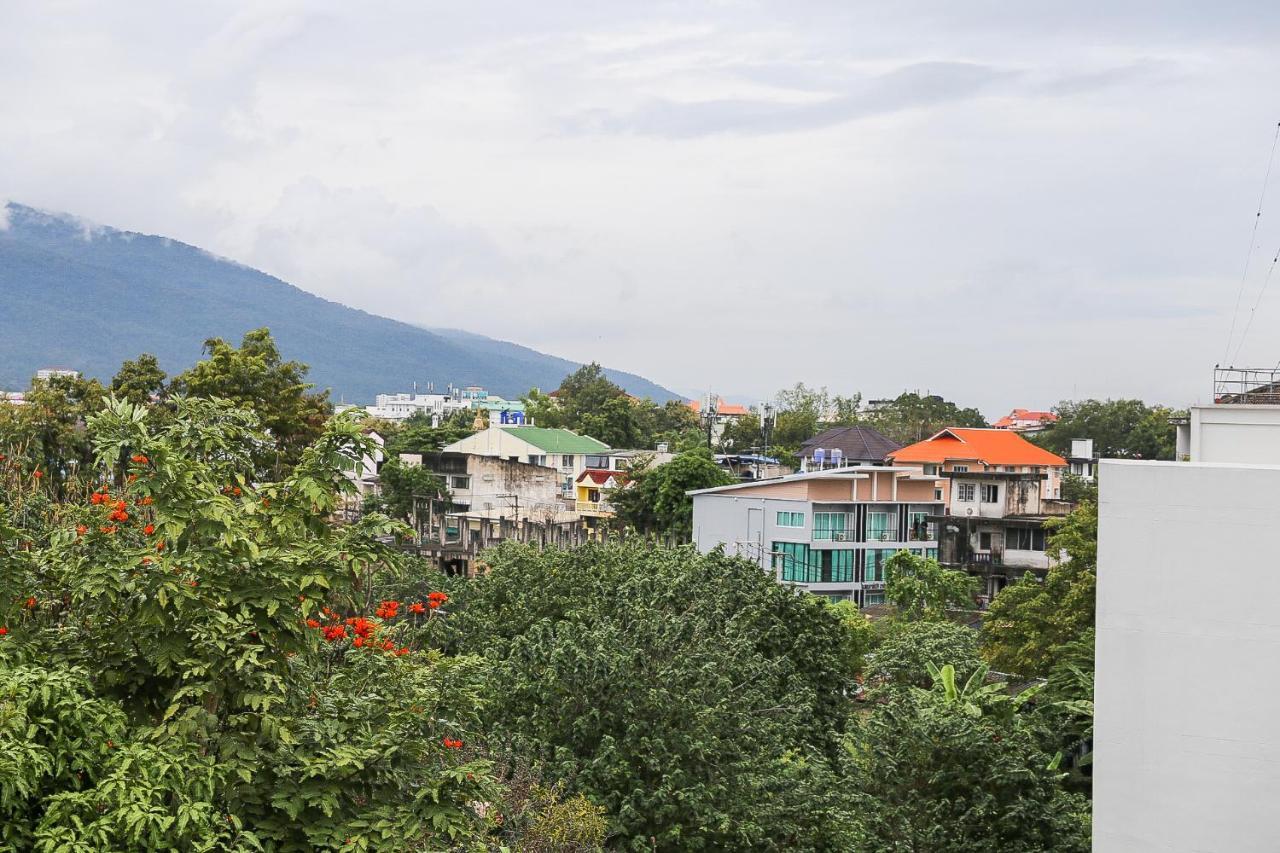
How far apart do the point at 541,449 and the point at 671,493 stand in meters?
14.7

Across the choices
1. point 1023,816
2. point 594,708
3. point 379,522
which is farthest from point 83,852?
point 1023,816

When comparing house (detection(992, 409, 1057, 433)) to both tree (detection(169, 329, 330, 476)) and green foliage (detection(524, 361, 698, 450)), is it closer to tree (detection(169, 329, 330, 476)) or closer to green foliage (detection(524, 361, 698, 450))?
green foliage (detection(524, 361, 698, 450))

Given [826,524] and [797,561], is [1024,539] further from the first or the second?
[797,561]

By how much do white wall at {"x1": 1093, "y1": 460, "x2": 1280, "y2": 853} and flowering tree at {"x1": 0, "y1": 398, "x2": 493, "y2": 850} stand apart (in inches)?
209

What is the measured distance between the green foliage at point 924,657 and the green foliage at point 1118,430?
46.6 m

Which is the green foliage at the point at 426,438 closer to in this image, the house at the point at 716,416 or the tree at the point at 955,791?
the house at the point at 716,416

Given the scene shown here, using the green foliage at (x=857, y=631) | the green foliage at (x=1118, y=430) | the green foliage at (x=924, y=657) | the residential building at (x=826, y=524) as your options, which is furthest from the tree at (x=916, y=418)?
the green foliage at (x=924, y=657)

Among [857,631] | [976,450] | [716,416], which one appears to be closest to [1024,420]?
[716,416]

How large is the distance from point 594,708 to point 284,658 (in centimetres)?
639

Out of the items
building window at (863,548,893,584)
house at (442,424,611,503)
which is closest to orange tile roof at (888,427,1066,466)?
house at (442,424,611,503)

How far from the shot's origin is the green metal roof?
59.2 m

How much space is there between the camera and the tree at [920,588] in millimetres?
33250

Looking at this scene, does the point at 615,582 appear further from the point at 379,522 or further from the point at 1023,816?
the point at 379,522

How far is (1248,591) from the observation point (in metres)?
8.97
